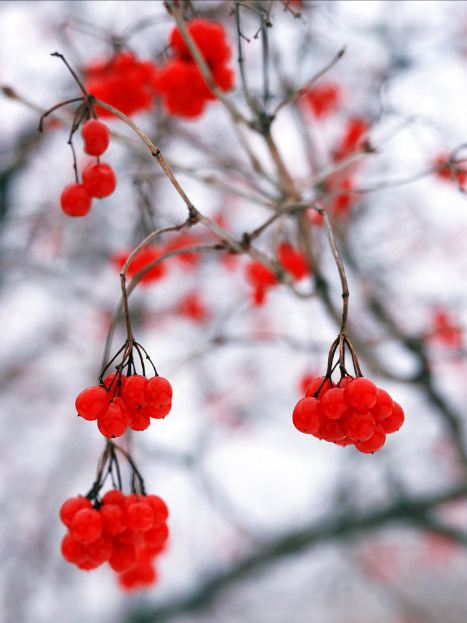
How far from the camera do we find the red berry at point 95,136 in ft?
4.66

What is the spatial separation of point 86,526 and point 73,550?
10 centimetres

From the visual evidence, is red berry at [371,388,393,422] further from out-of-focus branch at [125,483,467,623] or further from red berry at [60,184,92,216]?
out-of-focus branch at [125,483,467,623]

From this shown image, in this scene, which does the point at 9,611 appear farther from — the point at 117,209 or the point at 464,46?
the point at 464,46

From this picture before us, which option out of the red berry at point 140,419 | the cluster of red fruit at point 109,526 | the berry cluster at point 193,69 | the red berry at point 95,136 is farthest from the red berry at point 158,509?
the berry cluster at point 193,69

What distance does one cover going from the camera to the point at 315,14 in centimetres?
217

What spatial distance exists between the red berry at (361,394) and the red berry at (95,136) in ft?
2.69

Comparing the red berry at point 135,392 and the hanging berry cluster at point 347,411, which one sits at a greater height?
the red berry at point 135,392

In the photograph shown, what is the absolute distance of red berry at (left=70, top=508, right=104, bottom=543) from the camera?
→ 1300mm

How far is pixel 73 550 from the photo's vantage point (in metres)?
1.36

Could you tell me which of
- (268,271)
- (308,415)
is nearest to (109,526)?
(308,415)

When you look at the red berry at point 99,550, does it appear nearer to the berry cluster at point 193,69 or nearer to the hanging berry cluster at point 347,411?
the hanging berry cluster at point 347,411

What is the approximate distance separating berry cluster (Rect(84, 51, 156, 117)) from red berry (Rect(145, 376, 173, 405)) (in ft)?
4.66

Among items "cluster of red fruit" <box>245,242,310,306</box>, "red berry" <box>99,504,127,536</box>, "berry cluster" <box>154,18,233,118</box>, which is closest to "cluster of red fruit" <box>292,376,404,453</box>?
"red berry" <box>99,504,127,536</box>

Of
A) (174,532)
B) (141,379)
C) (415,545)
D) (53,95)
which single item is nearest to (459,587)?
(415,545)
